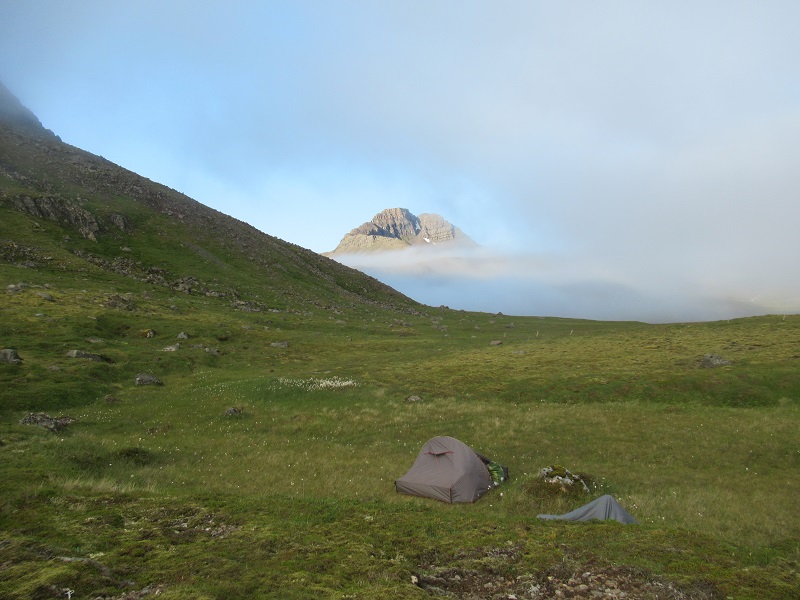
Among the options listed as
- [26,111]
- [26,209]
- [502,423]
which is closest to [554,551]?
[502,423]

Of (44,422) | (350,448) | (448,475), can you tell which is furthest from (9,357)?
(448,475)

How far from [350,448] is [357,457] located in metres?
1.77

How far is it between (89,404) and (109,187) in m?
102

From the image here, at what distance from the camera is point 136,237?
326 ft

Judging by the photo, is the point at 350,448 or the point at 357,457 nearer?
the point at 357,457

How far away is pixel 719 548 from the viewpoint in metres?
13.5

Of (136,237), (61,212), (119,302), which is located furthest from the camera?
(136,237)

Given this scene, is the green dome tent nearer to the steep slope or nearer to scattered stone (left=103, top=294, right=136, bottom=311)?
scattered stone (left=103, top=294, right=136, bottom=311)

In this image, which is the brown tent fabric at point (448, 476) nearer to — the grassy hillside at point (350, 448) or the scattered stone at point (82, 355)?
the grassy hillside at point (350, 448)

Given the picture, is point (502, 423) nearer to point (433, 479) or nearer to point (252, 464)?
point (433, 479)

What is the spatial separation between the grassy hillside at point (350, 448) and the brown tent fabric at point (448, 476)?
890 millimetres

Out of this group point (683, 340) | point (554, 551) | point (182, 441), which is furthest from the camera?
point (683, 340)

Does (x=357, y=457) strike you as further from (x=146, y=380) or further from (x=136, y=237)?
(x=136, y=237)

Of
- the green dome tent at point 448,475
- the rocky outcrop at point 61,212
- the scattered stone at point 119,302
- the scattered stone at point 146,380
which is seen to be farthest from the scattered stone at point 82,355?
the rocky outcrop at point 61,212
